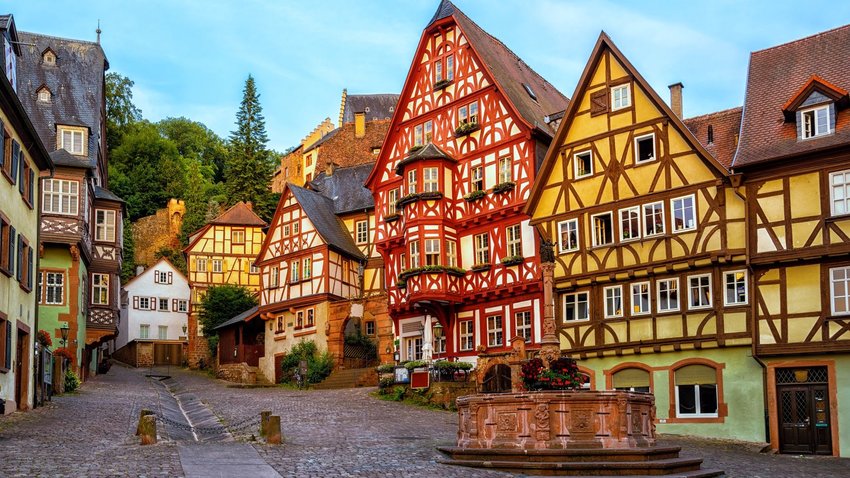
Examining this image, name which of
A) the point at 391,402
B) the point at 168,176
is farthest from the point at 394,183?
the point at 168,176

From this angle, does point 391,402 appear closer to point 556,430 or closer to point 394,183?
point 394,183

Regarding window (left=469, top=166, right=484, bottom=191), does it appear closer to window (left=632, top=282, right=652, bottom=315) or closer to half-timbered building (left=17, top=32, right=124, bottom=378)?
window (left=632, top=282, right=652, bottom=315)

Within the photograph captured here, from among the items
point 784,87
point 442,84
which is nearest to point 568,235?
point 784,87

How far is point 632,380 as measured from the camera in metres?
32.3

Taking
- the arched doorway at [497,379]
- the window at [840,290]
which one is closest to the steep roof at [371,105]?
the arched doorway at [497,379]

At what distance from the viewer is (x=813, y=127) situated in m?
29.6

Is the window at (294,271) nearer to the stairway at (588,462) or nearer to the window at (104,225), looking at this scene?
the window at (104,225)

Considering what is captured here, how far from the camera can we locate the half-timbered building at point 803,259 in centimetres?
2792

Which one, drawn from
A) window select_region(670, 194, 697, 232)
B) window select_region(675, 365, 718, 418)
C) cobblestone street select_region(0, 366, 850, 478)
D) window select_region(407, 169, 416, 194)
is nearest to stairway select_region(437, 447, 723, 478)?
cobblestone street select_region(0, 366, 850, 478)

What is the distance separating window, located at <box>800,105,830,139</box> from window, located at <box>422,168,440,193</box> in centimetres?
1565

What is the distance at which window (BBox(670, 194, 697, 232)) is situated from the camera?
31.4 metres

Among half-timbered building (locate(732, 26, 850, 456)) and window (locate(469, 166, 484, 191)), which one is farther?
window (locate(469, 166, 484, 191))

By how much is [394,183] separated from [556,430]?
81.4 feet

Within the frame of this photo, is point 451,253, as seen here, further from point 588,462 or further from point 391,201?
point 588,462
